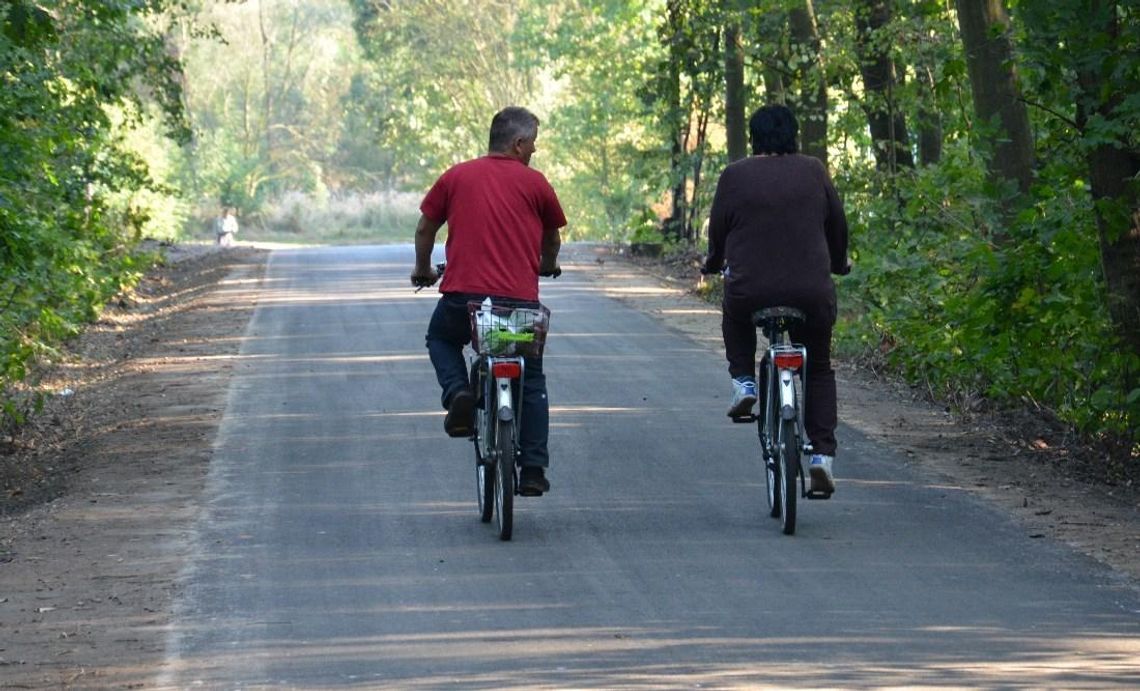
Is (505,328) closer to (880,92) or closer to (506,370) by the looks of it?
(506,370)

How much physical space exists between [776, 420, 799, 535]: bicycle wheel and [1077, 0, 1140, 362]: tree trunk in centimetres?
313

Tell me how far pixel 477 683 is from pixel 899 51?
50.8ft

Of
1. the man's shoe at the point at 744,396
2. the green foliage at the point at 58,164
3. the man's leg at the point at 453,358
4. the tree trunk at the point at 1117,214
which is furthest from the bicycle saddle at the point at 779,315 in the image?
the green foliage at the point at 58,164

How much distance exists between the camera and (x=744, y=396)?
30.2 ft

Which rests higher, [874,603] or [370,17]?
[370,17]

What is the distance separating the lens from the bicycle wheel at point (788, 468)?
884 centimetres

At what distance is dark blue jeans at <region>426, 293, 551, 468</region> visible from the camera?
9016 millimetres

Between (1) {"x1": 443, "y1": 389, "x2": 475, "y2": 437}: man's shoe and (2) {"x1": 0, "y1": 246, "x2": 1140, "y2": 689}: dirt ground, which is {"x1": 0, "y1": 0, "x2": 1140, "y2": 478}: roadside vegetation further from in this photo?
(1) {"x1": 443, "y1": 389, "x2": 475, "y2": 437}: man's shoe

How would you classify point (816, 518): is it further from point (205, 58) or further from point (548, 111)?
point (205, 58)

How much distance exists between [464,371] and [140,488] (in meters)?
2.69

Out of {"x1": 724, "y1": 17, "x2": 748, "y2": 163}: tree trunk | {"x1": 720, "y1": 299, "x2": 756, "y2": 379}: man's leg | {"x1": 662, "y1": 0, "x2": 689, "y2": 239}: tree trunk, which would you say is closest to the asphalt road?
{"x1": 720, "y1": 299, "x2": 756, "y2": 379}: man's leg

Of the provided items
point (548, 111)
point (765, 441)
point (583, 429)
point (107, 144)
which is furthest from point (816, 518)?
point (548, 111)

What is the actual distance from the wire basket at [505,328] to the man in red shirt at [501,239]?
0.09m

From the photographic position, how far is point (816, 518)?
9539mm
